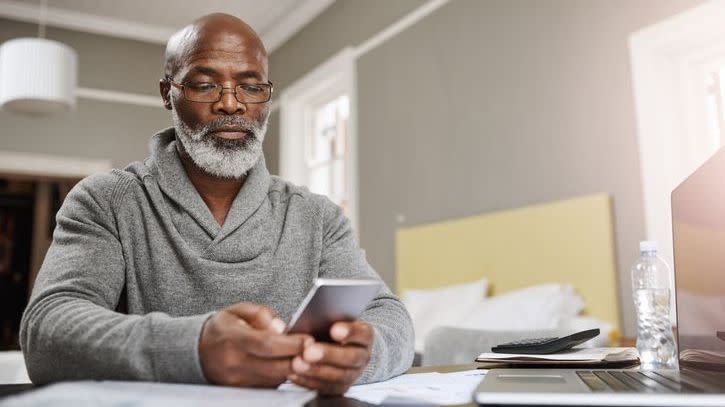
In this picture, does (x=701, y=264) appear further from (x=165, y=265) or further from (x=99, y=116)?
(x=99, y=116)

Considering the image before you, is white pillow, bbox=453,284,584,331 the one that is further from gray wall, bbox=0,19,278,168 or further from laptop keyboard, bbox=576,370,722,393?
gray wall, bbox=0,19,278,168

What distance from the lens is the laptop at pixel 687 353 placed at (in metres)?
0.58

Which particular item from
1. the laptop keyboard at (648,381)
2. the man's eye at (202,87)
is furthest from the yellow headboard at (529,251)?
the man's eye at (202,87)

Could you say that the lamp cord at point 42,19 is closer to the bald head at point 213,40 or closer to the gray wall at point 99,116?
the gray wall at point 99,116

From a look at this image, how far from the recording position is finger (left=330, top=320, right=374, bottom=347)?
27.3 inches

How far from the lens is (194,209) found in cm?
110

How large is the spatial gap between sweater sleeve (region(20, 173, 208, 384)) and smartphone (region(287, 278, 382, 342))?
12cm

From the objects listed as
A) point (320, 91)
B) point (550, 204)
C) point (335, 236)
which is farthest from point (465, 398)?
point (320, 91)

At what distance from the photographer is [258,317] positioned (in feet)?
2.27

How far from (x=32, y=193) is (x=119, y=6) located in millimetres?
3840

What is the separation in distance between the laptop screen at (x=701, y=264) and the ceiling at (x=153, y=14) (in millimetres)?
4257

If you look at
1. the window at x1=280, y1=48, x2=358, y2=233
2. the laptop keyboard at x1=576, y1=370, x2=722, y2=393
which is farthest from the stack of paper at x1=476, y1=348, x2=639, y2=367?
the window at x1=280, y1=48, x2=358, y2=233

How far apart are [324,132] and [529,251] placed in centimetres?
265

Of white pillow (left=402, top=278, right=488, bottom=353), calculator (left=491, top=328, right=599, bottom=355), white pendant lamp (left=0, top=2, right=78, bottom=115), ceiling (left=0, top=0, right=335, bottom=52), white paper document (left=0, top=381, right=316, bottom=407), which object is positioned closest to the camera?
white paper document (left=0, top=381, right=316, bottom=407)
